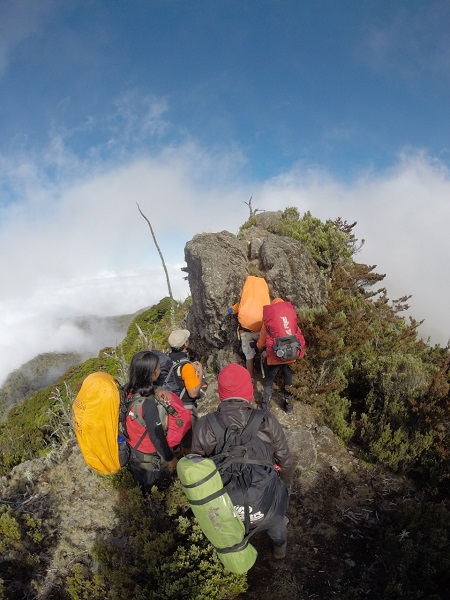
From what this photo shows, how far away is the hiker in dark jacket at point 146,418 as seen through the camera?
3.20 meters

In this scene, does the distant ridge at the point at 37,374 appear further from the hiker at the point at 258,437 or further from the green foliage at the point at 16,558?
the hiker at the point at 258,437

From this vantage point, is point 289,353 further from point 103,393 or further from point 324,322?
point 103,393

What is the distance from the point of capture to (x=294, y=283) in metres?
7.42

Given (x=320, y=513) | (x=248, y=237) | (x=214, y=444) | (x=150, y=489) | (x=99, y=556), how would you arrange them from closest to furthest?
1. (x=214, y=444)
2. (x=99, y=556)
3. (x=150, y=489)
4. (x=320, y=513)
5. (x=248, y=237)

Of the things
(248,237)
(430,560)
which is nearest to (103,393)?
(430,560)

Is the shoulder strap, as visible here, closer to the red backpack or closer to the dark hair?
the dark hair

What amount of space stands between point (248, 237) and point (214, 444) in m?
7.44

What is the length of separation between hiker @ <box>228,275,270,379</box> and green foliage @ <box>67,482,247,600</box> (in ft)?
9.95

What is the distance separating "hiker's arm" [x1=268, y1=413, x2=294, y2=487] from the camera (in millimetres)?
2916

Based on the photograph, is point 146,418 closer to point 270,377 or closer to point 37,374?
point 270,377

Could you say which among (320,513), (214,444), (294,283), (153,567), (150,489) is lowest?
(320,513)

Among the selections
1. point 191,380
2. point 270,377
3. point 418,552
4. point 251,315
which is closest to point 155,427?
point 191,380

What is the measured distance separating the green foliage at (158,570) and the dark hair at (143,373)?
124 cm

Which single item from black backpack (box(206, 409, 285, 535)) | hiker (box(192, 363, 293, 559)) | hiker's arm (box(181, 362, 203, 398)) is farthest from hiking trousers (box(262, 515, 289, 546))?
hiker's arm (box(181, 362, 203, 398))
